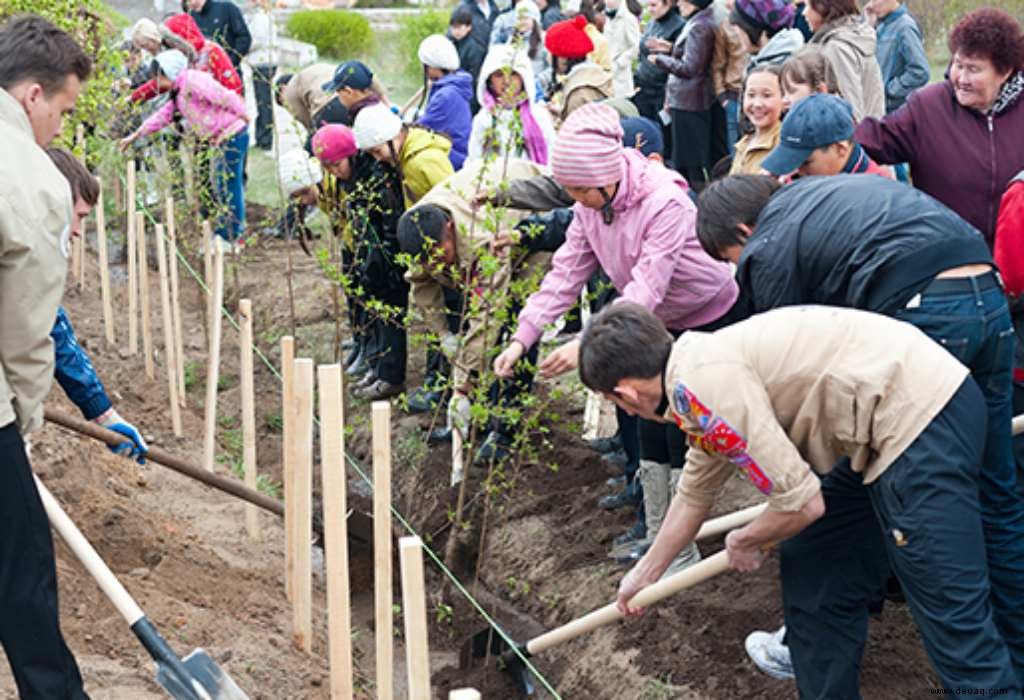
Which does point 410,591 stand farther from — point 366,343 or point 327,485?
point 366,343

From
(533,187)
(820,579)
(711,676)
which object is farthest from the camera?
(533,187)

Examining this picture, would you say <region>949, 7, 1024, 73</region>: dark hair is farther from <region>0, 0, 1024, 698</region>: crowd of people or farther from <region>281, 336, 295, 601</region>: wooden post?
<region>281, 336, 295, 601</region>: wooden post

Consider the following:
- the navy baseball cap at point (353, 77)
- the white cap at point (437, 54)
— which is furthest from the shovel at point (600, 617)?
the white cap at point (437, 54)

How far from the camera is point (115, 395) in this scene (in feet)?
23.7

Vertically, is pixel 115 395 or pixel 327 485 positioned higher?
pixel 327 485

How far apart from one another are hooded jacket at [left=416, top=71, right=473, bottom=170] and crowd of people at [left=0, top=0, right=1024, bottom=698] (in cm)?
57

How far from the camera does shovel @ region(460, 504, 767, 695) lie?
3.73m

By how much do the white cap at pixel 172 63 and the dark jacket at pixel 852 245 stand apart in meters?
6.55

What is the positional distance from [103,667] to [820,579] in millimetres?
2469

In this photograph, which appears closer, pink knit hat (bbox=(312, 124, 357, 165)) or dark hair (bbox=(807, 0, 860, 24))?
dark hair (bbox=(807, 0, 860, 24))

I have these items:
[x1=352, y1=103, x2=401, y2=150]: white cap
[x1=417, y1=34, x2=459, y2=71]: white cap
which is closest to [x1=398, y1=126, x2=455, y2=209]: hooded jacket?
[x1=352, y1=103, x2=401, y2=150]: white cap

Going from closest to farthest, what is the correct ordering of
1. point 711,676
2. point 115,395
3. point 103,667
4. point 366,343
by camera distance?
point 103,667 < point 711,676 < point 115,395 < point 366,343

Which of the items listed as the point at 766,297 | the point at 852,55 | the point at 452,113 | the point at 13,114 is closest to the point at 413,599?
the point at 766,297

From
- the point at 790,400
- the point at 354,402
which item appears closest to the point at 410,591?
the point at 790,400
